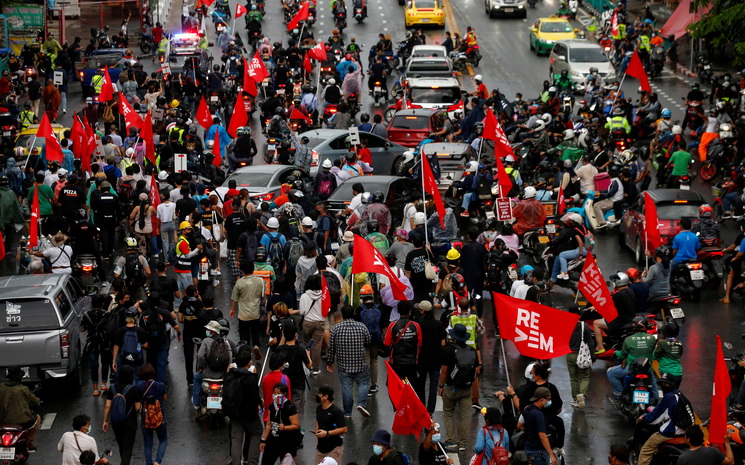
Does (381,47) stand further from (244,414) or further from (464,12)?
(244,414)

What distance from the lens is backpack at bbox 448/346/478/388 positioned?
14.7m

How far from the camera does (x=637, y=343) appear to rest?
15.9 m

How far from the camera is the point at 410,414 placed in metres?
13.2

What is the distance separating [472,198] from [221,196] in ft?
17.2

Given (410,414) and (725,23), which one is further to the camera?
(725,23)

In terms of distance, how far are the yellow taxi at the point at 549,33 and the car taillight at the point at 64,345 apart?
103 feet

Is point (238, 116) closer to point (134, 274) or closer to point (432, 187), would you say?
point (432, 187)

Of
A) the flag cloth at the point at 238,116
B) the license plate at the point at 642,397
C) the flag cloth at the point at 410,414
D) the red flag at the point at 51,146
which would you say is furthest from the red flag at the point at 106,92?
the flag cloth at the point at 410,414

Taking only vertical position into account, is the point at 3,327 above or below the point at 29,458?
above

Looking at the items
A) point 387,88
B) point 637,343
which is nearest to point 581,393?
point 637,343

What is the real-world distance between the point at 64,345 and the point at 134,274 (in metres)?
3.42

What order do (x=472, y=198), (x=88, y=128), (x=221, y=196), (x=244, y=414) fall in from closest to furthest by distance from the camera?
(x=244, y=414) → (x=221, y=196) → (x=472, y=198) → (x=88, y=128)

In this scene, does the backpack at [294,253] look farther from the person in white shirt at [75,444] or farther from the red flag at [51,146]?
the red flag at [51,146]

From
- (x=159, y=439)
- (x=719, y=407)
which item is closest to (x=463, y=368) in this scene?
(x=719, y=407)
